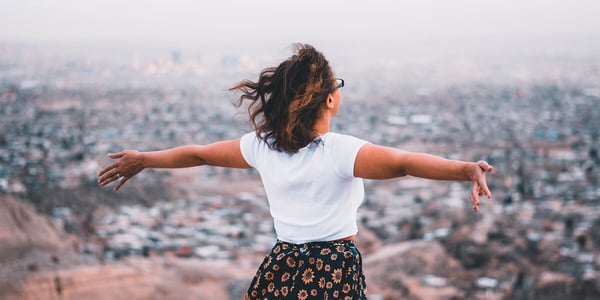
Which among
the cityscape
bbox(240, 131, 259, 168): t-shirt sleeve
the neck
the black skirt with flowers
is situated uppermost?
the neck

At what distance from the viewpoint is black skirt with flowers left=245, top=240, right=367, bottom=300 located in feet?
5.75

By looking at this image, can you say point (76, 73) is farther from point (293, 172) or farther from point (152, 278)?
point (293, 172)

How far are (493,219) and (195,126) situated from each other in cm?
2602

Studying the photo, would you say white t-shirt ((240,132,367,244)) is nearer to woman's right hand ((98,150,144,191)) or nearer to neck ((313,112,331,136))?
neck ((313,112,331,136))

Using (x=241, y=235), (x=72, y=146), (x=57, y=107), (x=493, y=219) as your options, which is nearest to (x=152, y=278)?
(x=241, y=235)

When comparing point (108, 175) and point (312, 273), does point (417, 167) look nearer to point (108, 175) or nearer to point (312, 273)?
point (312, 273)

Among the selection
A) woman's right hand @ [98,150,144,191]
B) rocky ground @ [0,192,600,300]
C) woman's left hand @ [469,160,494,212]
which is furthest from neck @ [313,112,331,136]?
rocky ground @ [0,192,600,300]

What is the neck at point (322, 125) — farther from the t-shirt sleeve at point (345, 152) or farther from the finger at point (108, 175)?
the finger at point (108, 175)

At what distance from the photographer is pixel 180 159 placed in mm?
2082

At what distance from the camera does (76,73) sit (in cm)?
5797

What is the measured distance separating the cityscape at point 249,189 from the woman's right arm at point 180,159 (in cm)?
21

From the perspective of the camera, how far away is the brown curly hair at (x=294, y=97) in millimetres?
1767

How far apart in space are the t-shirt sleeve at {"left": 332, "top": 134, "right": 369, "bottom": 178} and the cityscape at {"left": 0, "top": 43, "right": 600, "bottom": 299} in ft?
1.81

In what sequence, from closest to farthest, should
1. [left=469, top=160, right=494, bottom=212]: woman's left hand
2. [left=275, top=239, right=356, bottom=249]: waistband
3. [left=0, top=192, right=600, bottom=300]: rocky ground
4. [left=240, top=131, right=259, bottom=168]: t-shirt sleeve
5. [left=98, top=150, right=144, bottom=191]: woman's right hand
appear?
1. [left=469, top=160, right=494, bottom=212]: woman's left hand
2. [left=275, top=239, right=356, bottom=249]: waistband
3. [left=240, top=131, right=259, bottom=168]: t-shirt sleeve
4. [left=98, top=150, right=144, bottom=191]: woman's right hand
5. [left=0, top=192, right=600, bottom=300]: rocky ground
